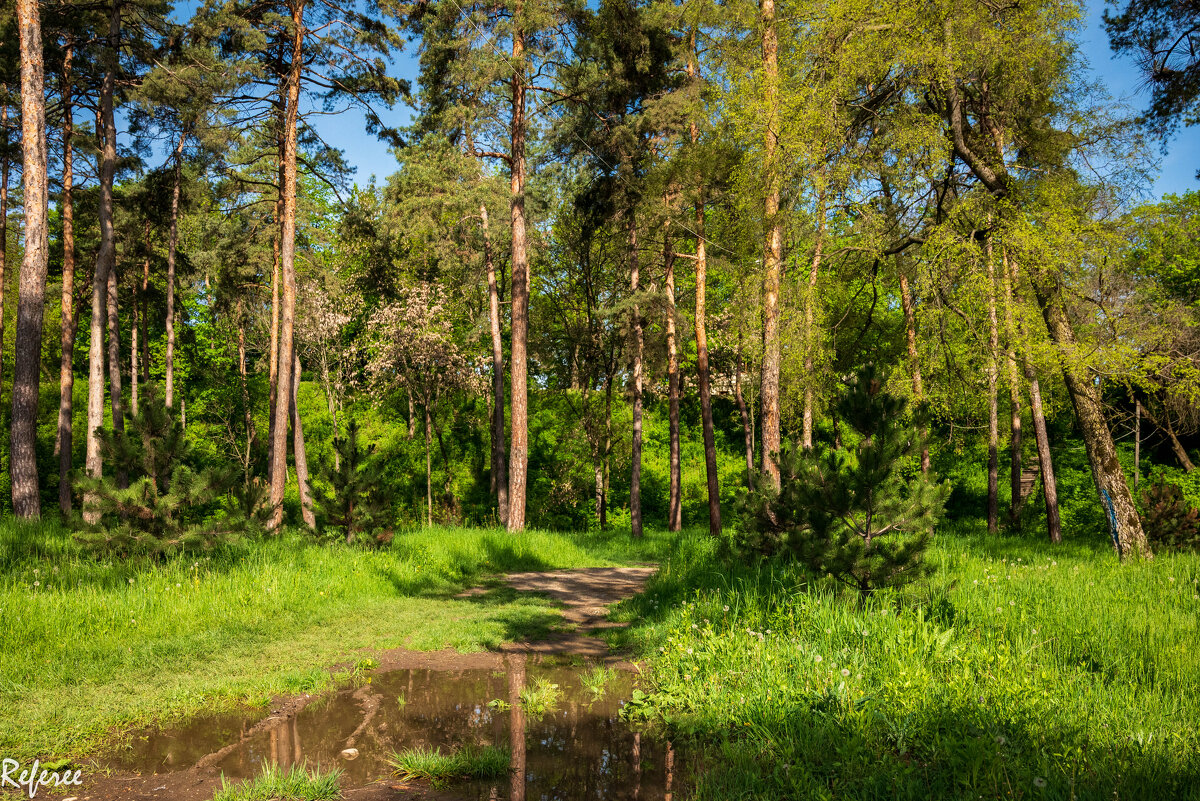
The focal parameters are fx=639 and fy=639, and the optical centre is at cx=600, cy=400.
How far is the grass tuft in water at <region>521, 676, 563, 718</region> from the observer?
4.83 meters

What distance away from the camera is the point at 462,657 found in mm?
6398

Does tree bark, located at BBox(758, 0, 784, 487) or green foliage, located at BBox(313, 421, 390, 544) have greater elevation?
tree bark, located at BBox(758, 0, 784, 487)

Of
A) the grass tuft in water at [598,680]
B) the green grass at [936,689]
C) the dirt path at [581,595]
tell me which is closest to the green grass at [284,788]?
the green grass at [936,689]

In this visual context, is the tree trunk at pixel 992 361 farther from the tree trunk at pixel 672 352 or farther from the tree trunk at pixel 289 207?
the tree trunk at pixel 289 207

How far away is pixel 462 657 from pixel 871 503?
4.21 m

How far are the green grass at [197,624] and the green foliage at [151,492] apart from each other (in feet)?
0.97

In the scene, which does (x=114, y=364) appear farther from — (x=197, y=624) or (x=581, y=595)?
(x=581, y=595)

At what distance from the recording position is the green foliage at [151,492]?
25.2 ft

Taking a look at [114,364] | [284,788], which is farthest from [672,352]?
[114,364]

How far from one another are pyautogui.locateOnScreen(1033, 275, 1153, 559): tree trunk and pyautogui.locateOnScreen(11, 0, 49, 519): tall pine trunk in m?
15.8

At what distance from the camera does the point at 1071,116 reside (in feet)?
34.6

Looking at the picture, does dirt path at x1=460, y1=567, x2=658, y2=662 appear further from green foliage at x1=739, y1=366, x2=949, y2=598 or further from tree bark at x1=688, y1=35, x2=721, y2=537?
tree bark at x1=688, y1=35, x2=721, y2=537

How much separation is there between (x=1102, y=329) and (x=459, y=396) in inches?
963

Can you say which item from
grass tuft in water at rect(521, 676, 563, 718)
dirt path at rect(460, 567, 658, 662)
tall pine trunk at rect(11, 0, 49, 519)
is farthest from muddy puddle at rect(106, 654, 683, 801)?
tall pine trunk at rect(11, 0, 49, 519)
